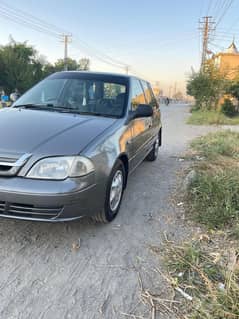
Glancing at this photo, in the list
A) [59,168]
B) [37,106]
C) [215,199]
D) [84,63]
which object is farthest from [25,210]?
[84,63]

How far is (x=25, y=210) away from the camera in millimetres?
2199

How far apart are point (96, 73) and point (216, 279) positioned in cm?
295

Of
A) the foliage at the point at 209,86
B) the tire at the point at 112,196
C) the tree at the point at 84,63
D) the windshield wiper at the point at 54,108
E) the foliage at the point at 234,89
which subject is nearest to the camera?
the tire at the point at 112,196

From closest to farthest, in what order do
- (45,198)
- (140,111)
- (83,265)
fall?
(45,198) < (83,265) < (140,111)

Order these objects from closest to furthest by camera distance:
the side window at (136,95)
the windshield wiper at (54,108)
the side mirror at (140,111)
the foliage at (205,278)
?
the foliage at (205,278)
the windshield wiper at (54,108)
the side mirror at (140,111)
the side window at (136,95)

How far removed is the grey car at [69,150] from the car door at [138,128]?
24 mm

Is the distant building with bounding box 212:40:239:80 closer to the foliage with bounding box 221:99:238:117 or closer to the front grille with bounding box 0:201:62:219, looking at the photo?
the foliage with bounding box 221:99:238:117

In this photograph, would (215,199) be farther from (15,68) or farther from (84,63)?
(84,63)

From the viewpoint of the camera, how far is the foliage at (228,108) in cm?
1877

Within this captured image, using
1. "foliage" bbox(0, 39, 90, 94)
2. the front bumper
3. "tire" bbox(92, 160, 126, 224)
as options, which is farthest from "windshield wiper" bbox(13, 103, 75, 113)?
"foliage" bbox(0, 39, 90, 94)

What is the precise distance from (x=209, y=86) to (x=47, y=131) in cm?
1845

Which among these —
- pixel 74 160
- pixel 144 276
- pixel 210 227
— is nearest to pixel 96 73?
pixel 74 160

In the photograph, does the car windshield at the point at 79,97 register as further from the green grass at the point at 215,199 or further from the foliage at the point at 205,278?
the foliage at the point at 205,278

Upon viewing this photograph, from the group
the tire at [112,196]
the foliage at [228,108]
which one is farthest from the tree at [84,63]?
the tire at [112,196]
